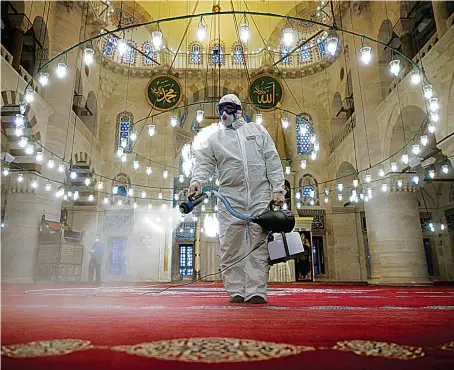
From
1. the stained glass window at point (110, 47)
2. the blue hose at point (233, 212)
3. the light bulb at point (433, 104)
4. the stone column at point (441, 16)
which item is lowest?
the blue hose at point (233, 212)

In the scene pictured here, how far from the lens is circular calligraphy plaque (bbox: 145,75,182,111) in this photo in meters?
14.7

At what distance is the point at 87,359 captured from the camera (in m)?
0.77

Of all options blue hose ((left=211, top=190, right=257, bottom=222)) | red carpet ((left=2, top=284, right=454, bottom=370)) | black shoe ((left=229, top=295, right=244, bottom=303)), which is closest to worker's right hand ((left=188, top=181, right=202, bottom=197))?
blue hose ((left=211, top=190, right=257, bottom=222))

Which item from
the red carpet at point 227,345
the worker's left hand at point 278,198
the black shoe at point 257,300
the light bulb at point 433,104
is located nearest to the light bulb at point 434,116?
the light bulb at point 433,104

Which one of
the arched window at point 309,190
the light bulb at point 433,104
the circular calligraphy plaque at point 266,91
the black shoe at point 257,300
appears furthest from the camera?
the arched window at point 309,190

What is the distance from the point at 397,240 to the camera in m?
9.68

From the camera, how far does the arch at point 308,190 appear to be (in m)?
14.9

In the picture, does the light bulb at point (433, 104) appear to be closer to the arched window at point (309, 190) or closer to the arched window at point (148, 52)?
the arched window at point (309, 190)

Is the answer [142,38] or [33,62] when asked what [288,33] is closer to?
[33,62]

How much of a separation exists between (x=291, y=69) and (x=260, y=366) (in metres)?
16.7

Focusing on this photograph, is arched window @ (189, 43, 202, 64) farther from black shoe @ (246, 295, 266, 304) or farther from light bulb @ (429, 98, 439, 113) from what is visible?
black shoe @ (246, 295, 266, 304)

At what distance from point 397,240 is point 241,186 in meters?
8.57

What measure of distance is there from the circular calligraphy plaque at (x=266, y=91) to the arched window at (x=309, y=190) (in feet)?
11.5

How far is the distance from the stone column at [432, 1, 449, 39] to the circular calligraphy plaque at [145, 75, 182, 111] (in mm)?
9611
